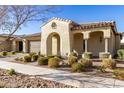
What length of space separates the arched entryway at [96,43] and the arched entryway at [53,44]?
12.4 feet

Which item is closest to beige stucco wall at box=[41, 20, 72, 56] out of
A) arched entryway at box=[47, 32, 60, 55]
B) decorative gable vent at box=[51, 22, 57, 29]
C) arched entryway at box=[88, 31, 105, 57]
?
decorative gable vent at box=[51, 22, 57, 29]

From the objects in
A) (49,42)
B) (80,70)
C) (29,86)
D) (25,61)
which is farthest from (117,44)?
(29,86)

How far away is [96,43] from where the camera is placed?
21.6 m

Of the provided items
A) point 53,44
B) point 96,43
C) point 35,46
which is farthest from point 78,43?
point 35,46

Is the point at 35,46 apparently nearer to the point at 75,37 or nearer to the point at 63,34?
the point at 75,37

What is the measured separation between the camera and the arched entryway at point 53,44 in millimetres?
22625

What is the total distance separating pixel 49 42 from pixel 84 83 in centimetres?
1385

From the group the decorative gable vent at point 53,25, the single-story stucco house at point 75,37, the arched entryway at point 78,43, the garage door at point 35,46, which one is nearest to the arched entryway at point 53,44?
the single-story stucco house at point 75,37

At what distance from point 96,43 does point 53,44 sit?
5.23m

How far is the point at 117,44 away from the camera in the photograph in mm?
25688

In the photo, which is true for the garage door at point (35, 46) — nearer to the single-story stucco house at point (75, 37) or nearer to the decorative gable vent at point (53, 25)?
the single-story stucco house at point (75, 37)

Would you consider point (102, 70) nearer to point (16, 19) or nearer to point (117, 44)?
point (16, 19)
